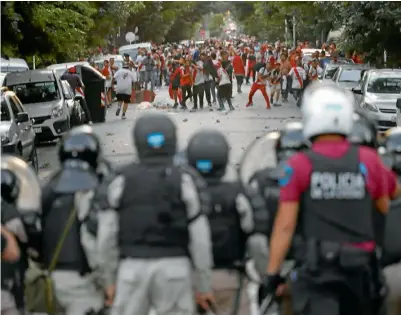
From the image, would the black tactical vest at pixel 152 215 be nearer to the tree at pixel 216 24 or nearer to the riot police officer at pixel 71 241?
the riot police officer at pixel 71 241

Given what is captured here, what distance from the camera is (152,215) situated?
4.64 meters

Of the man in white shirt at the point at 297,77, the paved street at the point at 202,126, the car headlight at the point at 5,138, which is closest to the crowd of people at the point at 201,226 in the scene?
the car headlight at the point at 5,138

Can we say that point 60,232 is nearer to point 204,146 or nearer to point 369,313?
point 204,146

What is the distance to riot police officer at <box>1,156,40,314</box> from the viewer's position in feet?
17.3

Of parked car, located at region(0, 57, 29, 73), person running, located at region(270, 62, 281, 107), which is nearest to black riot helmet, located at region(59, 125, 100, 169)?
parked car, located at region(0, 57, 29, 73)

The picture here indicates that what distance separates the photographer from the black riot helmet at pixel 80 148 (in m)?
5.44

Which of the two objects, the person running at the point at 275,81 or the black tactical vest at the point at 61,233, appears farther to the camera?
the person running at the point at 275,81

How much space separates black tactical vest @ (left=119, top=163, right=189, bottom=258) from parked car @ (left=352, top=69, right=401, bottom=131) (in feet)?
52.4

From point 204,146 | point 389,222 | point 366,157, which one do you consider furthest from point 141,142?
point 389,222

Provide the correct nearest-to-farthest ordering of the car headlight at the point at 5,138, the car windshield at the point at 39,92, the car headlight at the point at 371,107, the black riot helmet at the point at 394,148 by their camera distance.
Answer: the black riot helmet at the point at 394,148 < the car headlight at the point at 5,138 < the car headlight at the point at 371,107 < the car windshield at the point at 39,92

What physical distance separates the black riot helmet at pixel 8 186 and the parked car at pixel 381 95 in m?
15.5

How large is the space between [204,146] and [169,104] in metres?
25.8

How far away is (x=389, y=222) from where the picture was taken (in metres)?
5.15

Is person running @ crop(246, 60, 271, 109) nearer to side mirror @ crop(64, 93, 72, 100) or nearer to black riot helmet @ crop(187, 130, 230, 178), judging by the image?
side mirror @ crop(64, 93, 72, 100)
